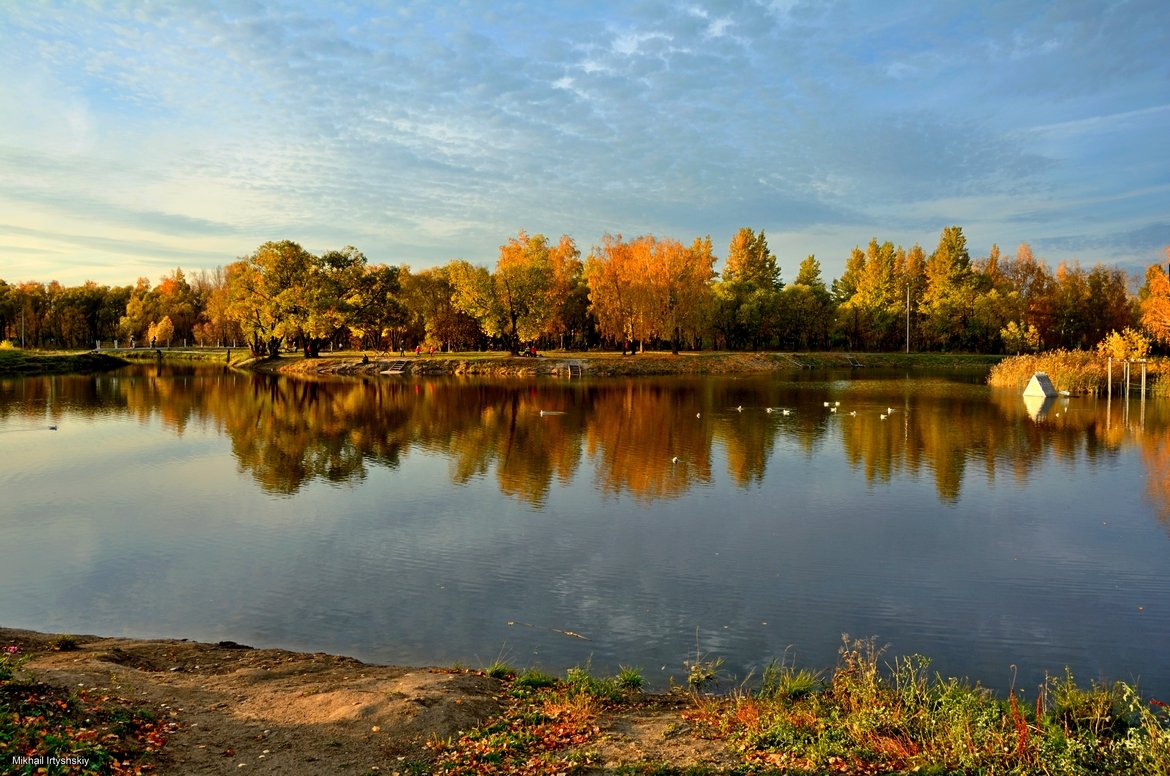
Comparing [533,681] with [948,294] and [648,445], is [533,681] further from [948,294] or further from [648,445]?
[948,294]

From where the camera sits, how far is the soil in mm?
7012

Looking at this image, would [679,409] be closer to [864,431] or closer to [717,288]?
[864,431]

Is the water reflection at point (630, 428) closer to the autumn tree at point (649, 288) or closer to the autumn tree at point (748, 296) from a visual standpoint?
the autumn tree at point (649, 288)

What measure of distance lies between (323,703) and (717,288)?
293 feet

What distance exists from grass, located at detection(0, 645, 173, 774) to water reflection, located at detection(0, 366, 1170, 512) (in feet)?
45.1

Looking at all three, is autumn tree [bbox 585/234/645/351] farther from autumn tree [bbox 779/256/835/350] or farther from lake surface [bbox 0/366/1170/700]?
lake surface [bbox 0/366/1170/700]

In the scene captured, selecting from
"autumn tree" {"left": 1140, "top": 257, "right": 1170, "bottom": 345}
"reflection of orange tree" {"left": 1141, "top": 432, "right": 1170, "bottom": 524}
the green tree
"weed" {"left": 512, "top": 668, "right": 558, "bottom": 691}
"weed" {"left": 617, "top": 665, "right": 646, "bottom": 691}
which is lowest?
"weed" {"left": 617, "top": 665, "right": 646, "bottom": 691}

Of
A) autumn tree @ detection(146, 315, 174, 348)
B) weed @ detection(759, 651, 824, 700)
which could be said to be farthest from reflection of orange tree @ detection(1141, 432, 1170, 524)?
autumn tree @ detection(146, 315, 174, 348)

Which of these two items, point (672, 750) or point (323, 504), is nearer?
point (672, 750)

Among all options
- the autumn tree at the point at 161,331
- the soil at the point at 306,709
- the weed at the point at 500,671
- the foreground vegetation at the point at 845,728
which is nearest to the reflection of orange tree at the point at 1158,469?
the foreground vegetation at the point at 845,728

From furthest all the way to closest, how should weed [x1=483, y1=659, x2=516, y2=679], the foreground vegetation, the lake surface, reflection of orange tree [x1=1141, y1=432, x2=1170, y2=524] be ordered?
reflection of orange tree [x1=1141, y1=432, x2=1170, y2=524] → the lake surface → weed [x1=483, y1=659, x2=516, y2=679] → the foreground vegetation

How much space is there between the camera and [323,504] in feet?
67.0

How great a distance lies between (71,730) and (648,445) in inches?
950

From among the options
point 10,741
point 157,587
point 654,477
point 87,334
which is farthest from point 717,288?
point 87,334
